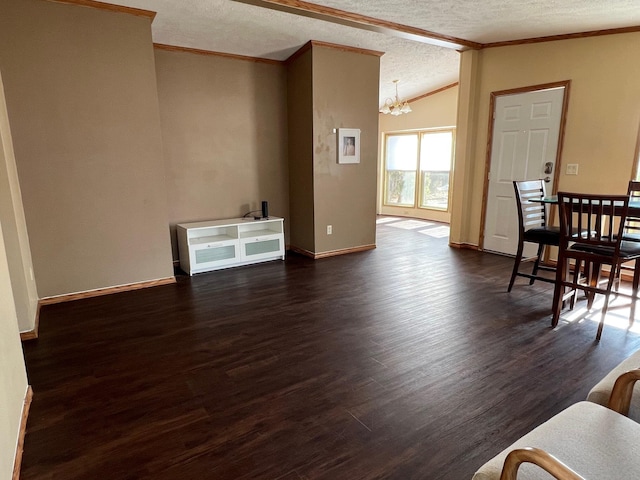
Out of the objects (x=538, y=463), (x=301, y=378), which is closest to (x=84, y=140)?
(x=301, y=378)

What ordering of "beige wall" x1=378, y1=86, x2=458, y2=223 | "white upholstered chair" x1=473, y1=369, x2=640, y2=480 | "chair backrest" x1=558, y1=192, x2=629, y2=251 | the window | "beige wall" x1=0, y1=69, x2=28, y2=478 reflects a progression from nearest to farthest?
"white upholstered chair" x1=473, y1=369, x2=640, y2=480 < "beige wall" x1=0, y1=69, x2=28, y2=478 < "chair backrest" x1=558, y1=192, x2=629, y2=251 < "beige wall" x1=378, y1=86, x2=458, y2=223 < the window

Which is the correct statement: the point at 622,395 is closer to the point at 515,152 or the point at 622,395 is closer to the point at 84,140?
the point at 84,140

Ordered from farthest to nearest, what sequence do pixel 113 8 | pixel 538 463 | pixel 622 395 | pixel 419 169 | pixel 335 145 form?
1. pixel 419 169
2. pixel 335 145
3. pixel 113 8
4. pixel 622 395
5. pixel 538 463

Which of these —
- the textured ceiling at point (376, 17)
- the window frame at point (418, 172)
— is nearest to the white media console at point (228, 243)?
the textured ceiling at point (376, 17)

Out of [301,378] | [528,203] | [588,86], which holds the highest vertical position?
[588,86]

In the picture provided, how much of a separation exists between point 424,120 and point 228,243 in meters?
5.45

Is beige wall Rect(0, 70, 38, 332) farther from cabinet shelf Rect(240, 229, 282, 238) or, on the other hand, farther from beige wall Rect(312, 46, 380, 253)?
beige wall Rect(312, 46, 380, 253)

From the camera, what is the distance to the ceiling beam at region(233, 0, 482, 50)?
10.9 ft

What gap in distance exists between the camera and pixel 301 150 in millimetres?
5023

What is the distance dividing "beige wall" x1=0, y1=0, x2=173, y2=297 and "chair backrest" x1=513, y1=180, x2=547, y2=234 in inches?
134

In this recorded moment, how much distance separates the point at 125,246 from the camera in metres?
3.75

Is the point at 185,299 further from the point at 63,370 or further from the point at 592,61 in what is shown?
the point at 592,61

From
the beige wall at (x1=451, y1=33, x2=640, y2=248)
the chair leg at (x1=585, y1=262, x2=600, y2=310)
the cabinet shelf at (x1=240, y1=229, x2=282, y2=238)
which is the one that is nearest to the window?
the beige wall at (x1=451, y1=33, x2=640, y2=248)

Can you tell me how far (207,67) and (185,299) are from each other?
2.87 meters
